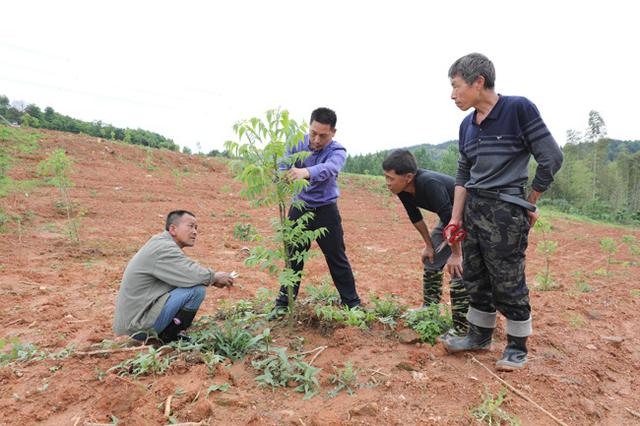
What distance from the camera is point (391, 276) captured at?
6938 millimetres

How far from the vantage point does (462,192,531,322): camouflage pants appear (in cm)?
264

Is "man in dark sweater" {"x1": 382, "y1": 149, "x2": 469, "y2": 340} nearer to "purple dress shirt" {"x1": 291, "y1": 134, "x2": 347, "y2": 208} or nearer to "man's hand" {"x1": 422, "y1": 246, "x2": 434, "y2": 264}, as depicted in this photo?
"man's hand" {"x1": 422, "y1": 246, "x2": 434, "y2": 264}

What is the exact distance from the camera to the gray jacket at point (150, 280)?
3.21m

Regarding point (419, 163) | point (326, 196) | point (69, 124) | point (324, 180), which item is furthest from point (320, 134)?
point (419, 163)

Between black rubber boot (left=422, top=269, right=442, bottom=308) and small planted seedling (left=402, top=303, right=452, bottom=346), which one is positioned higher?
black rubber boot (left=422, top=269, right=442, bottom=308)

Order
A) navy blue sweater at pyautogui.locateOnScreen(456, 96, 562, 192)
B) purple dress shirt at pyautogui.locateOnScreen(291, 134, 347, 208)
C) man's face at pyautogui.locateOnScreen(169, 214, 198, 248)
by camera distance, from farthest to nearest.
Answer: purple dress shirt at pyautogui.locateOnScreen(291, 134, 347, 208) < man's face at pyautogui.locateOnScreen(169, 214, 198, 248) < navy blue sweater at pyautogui.locateOnScreen(456, 96, 562, 192)

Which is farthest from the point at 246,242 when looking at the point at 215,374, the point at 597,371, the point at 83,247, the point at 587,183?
the point at 587,183

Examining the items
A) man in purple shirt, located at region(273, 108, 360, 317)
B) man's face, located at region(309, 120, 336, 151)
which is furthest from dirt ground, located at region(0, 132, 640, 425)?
man's face, located at region(309, 120, 336, 151)

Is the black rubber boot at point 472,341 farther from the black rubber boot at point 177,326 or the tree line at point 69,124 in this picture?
the tree line at point 69,124

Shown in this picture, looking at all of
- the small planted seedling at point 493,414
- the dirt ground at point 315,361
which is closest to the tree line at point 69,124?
the dirt ground at point 315,361

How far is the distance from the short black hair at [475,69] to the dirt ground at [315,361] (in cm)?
192

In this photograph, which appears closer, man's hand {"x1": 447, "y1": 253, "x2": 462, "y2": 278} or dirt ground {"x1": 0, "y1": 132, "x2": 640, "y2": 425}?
dirt ground {"x1": 0, "y1": 132, "x2": 640, "y2": 425}

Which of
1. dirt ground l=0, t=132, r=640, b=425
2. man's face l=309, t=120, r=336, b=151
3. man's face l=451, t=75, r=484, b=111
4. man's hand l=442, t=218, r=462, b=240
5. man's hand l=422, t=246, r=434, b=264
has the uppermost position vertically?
man's face l=451, t=75, r=484, b=111

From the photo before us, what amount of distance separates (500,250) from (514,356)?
0.78 metres
